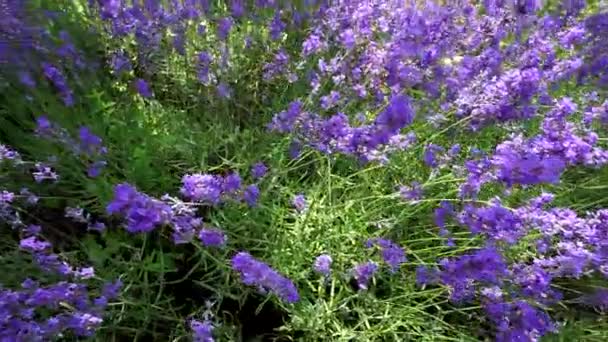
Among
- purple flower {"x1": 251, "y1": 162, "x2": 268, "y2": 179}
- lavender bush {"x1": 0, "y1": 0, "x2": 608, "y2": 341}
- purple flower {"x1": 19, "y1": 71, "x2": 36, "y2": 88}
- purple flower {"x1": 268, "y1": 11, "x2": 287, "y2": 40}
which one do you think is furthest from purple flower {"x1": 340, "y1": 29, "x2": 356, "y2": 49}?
purple flower {"x1": 19, "y1": 71, "x2": 36, "y2": 88}

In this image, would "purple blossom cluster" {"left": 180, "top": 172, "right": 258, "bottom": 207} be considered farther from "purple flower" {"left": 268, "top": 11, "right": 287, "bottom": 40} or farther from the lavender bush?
"purple flower" {"left": 268, "top": 11, "right": 287, "bottom": 40}

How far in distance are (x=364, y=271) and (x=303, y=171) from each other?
56 centimetres

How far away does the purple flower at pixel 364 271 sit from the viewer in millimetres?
1836

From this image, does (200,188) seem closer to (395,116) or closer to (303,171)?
(395,116)

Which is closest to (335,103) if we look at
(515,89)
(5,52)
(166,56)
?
(515,89)

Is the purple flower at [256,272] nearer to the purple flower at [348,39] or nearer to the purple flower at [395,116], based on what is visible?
the purple flower at [395,116]

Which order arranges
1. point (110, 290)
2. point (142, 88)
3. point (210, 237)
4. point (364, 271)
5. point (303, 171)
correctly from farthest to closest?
point (303, 171) → point (142, 88) → point (364, 271) → point (110, 290) → point (210, 237)

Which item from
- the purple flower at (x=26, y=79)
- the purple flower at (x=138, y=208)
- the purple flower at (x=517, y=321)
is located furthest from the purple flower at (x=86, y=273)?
the purple flower at (x=517, y=321)

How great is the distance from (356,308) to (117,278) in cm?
63

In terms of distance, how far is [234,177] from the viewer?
165 centimetres

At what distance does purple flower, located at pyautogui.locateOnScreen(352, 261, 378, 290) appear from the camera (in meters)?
1.84

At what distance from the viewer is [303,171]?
7.57ft

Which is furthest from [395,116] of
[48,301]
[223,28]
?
[48,301]

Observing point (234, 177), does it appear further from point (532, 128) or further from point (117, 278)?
point (532, 128)
